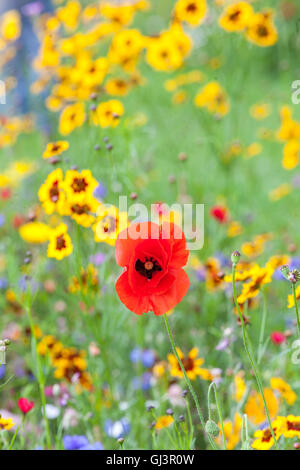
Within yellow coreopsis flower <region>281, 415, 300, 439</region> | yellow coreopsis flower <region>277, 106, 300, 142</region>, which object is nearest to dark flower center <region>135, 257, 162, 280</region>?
yellow coreopsis flower <region>281, 415, 300, 439</region>

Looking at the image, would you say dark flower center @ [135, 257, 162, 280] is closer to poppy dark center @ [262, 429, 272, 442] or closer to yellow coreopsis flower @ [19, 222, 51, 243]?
poppy dark center @ [262, 429, 272, 442]

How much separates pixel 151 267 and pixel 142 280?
0.06 ft

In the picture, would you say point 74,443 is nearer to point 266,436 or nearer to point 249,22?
point 266,436

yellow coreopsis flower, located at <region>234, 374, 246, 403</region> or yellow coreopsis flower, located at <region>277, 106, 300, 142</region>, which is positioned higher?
yellow coreopsis flower, located at <region>277, 106, 300, 142</region>

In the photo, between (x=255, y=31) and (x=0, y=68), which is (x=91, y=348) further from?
(x=0, y=68)

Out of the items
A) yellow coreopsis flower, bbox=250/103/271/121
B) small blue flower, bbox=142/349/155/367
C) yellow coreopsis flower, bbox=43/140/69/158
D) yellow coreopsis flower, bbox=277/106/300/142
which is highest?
yellow coreopsis flower, bbox=250/103/271/121

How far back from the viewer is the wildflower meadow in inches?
28.2

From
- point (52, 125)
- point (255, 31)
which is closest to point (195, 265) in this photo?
point (255, 31)

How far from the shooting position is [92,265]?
1.05 metres

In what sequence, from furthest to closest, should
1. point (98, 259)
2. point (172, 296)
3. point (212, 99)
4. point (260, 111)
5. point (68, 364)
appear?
point (260, 111) → point (212, 99) → point (98, 259) → point (68, 364) → point (172, 296)

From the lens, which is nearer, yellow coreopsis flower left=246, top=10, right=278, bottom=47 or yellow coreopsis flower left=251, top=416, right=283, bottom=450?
yellow coreopsis flower left=251, top=416, right=283, bottom=450

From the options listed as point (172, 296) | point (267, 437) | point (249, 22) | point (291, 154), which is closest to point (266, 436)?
point (267, 437)

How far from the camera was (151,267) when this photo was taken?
0.58 meters

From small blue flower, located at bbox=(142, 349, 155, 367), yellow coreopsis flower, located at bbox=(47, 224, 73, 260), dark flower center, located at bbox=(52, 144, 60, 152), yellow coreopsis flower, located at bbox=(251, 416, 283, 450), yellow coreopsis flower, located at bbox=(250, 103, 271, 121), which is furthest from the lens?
yellow coreopsis flower, located at bbox=(250, 103, 271, 121)
